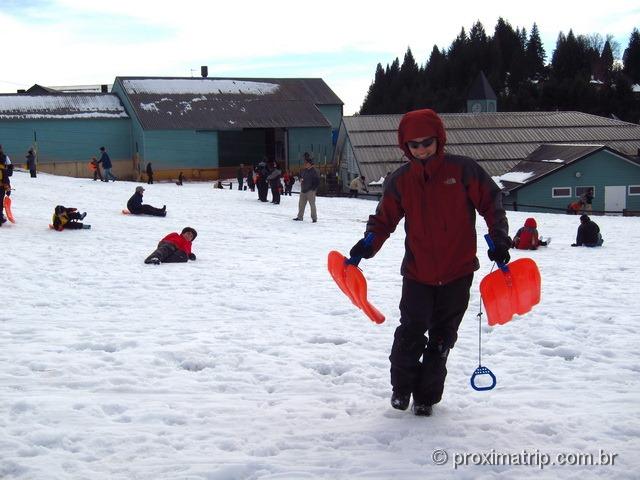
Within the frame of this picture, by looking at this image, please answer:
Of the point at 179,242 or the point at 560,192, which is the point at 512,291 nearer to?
the point at 179,242

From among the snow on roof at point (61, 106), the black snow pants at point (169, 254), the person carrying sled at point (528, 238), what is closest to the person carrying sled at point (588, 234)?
the person carrying sled at point (528, 238)

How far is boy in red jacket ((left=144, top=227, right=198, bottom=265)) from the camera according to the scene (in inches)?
449

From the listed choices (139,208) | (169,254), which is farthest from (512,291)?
(139,208)

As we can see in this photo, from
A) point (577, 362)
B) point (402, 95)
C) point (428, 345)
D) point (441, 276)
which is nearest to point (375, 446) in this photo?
A: point (428, 345)

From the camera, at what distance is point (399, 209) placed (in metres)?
4.42

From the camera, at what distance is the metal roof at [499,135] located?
142ft

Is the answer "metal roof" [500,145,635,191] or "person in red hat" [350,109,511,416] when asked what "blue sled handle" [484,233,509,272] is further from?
"metal roof" [500,145,635,191]

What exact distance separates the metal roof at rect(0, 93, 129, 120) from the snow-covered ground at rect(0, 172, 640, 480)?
40.3 m

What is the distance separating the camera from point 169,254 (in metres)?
11.6

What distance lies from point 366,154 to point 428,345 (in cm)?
3911

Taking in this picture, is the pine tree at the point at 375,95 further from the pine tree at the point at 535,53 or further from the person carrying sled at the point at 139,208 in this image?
the person carrying sled at the point at 139,208

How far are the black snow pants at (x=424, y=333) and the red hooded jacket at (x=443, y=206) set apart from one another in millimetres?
90

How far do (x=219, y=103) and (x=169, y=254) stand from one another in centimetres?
4275

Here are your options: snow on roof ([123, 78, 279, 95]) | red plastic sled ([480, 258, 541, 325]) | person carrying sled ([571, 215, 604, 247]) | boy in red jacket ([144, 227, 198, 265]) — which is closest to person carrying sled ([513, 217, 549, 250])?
person carrying sled ([571, 215, 604, 247])
